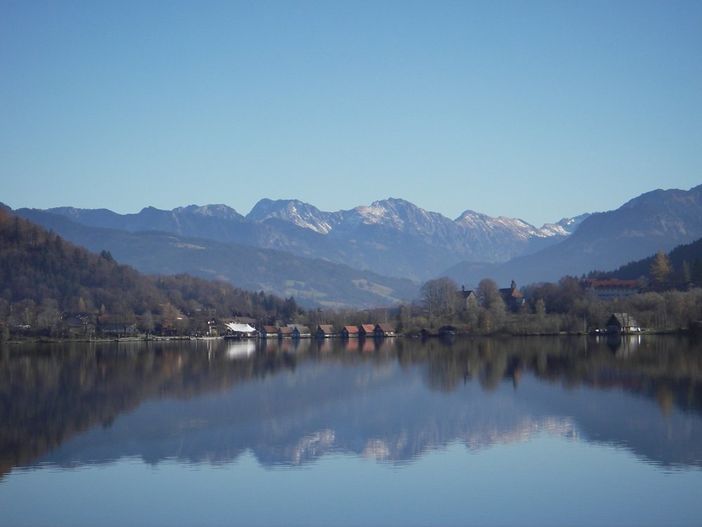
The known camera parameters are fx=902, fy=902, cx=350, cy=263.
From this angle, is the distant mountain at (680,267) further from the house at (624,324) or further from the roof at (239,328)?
the roof at (239,328)

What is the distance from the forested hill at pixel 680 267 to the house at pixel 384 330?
102 ft

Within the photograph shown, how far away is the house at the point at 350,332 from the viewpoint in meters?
104

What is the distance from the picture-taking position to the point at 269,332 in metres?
112

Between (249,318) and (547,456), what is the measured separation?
104222 mm

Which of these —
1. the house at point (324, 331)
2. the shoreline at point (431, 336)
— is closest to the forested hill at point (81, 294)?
the shoreline at point (431, 336)

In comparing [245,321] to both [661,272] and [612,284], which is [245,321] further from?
[661,272]

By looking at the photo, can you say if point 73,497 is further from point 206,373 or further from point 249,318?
point 249,318

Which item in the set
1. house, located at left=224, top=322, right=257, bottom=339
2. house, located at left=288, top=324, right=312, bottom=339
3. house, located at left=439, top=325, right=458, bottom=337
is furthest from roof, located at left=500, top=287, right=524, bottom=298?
house, located at left=224, top=322, right=257, bottom=339

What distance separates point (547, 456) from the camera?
23156mm

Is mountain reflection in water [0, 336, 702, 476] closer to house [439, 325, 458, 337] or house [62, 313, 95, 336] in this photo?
house [439, 325, 458, 337]

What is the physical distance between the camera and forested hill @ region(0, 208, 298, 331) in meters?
104

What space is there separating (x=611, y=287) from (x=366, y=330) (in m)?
34.4

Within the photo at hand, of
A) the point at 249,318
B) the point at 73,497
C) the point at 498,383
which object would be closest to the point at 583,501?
the point at 73,497

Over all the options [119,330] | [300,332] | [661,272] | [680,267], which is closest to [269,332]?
[300,332]
